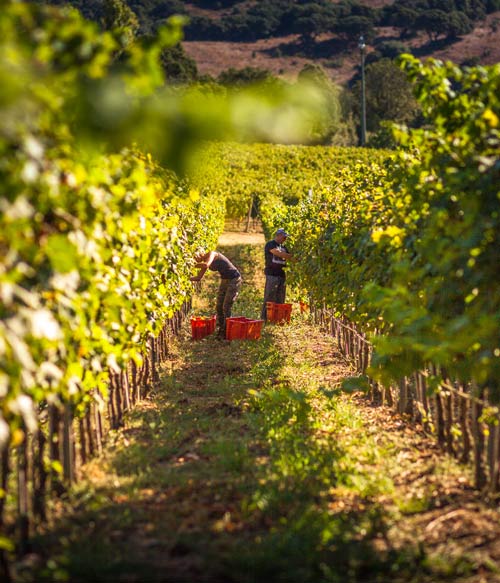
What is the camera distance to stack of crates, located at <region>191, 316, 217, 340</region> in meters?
13.2

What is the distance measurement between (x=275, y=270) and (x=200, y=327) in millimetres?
2094

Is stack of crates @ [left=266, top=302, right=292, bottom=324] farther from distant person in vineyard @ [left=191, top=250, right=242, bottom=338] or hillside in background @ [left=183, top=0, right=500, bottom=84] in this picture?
hillside in background @ [left=183, top=0, right=500, bottom=84]

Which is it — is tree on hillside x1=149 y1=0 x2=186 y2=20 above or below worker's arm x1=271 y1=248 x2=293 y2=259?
above

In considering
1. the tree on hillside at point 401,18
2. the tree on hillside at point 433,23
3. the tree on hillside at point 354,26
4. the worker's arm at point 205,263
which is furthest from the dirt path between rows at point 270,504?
the tree on hillside at point 401,18

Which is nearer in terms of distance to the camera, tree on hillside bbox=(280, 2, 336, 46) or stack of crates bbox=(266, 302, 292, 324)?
stack of crates bbox=(266, 302, 292, 324)

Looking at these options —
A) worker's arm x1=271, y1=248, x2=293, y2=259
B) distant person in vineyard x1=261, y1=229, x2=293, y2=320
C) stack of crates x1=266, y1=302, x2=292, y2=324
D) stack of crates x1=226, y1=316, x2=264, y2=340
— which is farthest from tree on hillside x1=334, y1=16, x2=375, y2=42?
stack of crates x1=226, y1=316, x2=264, y2=340

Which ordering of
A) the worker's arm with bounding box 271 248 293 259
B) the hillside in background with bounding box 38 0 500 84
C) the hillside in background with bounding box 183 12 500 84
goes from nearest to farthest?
the worker's arm with bounding box 271 248 293 259, the hillside in background with bounding box 183 12 500 84, the hillside in background with bounding box 38 0 500 84

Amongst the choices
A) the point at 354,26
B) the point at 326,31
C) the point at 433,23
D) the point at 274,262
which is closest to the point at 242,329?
the point at 274,262

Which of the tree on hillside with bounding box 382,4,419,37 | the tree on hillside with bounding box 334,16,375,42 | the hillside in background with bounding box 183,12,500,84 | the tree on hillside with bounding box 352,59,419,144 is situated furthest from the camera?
the tree on hillside with bounding box 334,16,375,42

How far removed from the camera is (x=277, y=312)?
14523 millimetres

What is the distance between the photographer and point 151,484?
18.8 feet

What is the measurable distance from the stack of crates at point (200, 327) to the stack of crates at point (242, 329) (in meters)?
0.68

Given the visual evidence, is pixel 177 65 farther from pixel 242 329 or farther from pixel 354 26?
pixel 242 329

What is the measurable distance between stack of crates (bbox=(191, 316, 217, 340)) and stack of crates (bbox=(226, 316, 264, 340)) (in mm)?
681
